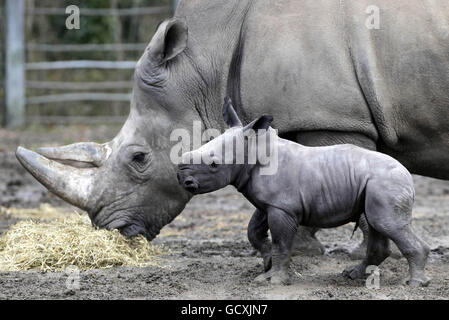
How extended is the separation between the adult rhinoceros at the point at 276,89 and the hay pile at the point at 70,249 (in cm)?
14

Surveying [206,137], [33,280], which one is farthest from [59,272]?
[206,137]

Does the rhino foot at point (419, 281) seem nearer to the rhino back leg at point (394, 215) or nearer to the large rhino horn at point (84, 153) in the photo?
the rhino back leg at point (394, 215)

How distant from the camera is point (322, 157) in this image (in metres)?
5.39

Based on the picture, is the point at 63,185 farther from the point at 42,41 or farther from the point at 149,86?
the point at 42,41

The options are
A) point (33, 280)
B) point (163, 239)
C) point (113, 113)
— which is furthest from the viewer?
point (113, 113)

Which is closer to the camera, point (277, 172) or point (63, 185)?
point (277, 172)

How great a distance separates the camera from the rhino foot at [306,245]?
6730 mm

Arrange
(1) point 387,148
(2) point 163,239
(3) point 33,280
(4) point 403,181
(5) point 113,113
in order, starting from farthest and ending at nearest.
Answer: (5) point 113,113
(2) point 163,239
(1) point 387,148
(3) point 33,280
(4) point 403,181

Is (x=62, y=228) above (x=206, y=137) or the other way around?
the other way around

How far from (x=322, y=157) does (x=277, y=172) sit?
0.95ft

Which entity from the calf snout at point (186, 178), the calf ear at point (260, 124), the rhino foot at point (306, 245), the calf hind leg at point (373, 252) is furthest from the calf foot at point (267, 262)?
the rhino foot at point (306, 245)

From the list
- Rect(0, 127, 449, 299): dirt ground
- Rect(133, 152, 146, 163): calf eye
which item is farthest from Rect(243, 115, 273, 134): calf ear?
Rect(133, 152, 146, 163): calf eye

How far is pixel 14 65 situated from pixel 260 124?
11.2 metres

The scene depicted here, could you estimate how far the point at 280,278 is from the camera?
544 centimetres
